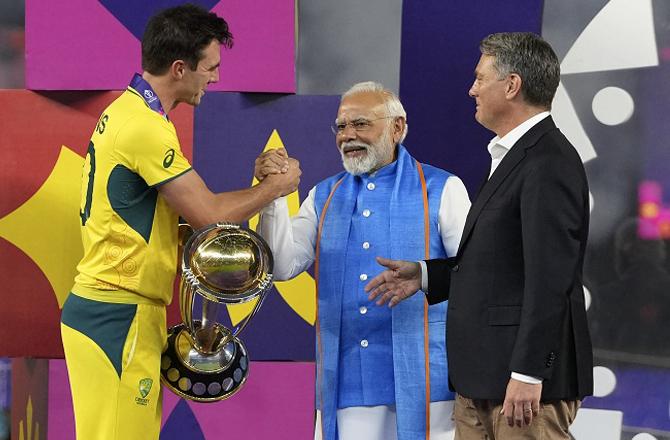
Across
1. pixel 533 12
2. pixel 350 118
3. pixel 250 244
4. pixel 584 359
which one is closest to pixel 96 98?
pixel 350 118

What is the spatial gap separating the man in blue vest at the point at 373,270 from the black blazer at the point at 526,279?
0.65 meters

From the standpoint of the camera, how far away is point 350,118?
3598 millimetres

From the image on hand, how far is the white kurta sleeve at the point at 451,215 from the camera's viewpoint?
11.5 feet

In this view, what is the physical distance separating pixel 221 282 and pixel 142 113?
0.55 meters

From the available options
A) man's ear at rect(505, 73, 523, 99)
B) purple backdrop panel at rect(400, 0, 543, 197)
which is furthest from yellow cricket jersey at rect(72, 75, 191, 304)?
purple backdrop panel at rect(400, 0, 543, 197)

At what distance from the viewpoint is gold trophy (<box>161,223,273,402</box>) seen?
2.95 m

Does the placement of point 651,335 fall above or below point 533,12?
below

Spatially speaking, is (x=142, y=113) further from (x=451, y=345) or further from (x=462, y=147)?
(x=462, y=147)

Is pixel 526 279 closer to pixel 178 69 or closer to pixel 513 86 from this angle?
pixel 513 86

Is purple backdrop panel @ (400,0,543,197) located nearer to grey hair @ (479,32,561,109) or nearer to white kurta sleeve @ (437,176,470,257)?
white kurta sleeve @ (437,176,470,257)

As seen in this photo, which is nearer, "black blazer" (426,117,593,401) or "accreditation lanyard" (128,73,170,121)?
"black blazer" (426,117,593,401)

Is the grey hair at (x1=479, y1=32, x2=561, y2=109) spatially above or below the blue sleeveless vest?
above

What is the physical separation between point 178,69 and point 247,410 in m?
1.55

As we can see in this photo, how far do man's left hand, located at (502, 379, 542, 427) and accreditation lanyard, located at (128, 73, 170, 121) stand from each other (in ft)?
4.38
